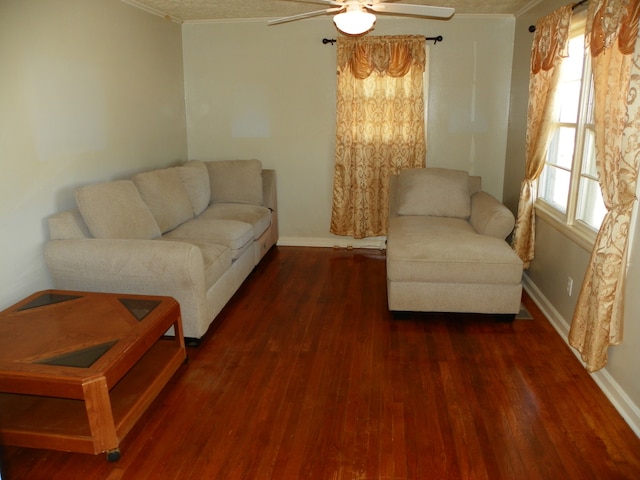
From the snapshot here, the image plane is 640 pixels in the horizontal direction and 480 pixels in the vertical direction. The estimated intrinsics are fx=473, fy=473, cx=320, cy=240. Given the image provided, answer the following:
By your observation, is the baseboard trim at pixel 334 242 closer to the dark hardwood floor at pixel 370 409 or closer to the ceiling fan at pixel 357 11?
the dark hardwood floor at pixel 370 409

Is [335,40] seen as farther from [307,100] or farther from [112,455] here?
[112,455]

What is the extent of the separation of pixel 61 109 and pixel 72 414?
2021mm

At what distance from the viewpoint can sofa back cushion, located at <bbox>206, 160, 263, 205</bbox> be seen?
4.71 meters

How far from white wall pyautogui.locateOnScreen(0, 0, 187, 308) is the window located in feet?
10.9

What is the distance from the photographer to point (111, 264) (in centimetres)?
275

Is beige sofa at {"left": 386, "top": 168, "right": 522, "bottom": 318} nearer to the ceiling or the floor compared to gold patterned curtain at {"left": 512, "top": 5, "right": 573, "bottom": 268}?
nearer to the floor

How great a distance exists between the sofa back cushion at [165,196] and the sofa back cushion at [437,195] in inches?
75.4

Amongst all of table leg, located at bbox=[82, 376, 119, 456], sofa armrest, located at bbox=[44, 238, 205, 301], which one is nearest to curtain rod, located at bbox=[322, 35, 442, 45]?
sofa armrest, located at bbox=[44, 238, 205, 301]

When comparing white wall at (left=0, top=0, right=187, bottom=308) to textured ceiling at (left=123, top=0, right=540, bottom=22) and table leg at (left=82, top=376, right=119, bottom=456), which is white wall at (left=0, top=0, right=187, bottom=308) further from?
table leg at (left=82, top=376, right=119, bottom=456)

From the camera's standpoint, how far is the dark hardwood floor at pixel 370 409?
199cm

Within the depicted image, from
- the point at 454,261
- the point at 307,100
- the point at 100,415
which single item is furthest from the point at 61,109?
the point at 454,261

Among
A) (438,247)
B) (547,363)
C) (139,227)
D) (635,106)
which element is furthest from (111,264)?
(635,106)

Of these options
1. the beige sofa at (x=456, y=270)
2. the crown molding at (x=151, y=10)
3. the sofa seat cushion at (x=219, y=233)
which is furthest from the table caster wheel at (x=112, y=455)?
the crown molding at (x=151, y=10)

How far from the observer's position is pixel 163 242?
2803 millimetres
